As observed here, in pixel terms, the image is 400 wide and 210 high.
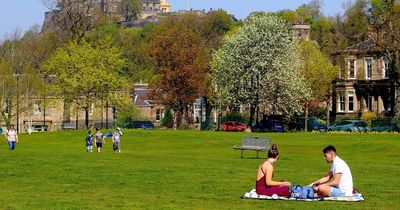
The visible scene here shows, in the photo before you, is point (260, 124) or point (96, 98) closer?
point (260, 124)

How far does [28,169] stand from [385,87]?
7413 centimetres

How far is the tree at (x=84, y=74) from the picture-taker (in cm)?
10112

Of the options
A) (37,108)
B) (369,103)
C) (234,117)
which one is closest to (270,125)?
(234,117)

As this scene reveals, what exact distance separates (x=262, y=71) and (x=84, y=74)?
19.7 m

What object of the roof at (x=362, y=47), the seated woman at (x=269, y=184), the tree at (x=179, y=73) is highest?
the roof at (x=362, y=47)

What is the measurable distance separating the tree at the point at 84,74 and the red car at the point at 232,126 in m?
13.4

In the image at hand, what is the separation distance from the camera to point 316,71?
105 metres

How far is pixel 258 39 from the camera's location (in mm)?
94125

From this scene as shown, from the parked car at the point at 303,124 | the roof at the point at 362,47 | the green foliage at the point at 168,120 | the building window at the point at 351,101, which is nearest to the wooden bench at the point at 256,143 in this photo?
the parked car at the point at 303,124

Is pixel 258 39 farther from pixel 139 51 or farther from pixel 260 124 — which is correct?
pixel 139 51

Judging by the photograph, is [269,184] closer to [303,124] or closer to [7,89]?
[303,124]

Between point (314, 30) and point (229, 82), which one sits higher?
point (314, 30)

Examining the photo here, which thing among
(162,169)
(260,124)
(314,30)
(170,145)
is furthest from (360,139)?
(314,30)

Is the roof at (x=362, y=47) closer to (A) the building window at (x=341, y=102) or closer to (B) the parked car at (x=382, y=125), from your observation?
(A) the building window at (x=341, y=102)
